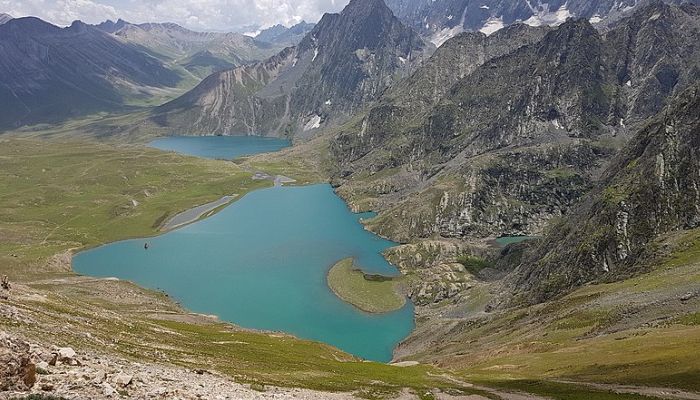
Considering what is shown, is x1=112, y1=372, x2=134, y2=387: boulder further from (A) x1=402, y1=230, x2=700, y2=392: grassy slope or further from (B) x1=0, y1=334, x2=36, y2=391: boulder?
(A) x1=402, y1=230, x2=700, y2=392: grassy slope

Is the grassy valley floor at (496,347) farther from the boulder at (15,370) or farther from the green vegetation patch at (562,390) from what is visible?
the boulder at (15,370)

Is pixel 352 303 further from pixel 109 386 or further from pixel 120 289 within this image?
pixel 109 386

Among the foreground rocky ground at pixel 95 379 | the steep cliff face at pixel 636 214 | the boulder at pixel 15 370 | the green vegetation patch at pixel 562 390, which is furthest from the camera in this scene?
the steep cliff face at pixel 636 214

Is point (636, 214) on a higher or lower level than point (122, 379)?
higher

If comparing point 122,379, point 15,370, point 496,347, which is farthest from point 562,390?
point 15,370

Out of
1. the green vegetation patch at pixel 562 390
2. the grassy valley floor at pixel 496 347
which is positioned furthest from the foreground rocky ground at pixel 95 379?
the green vegetation patch at pixel 562 390

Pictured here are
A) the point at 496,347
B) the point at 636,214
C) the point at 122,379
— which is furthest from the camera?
the point at 636,214

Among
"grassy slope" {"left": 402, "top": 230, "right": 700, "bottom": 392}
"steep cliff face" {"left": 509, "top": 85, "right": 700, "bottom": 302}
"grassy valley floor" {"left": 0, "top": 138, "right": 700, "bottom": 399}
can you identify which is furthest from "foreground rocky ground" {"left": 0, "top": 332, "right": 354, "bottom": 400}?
"steep cliff face" {"left": 509, "top": 85, "right": 700, "bottom": 302}

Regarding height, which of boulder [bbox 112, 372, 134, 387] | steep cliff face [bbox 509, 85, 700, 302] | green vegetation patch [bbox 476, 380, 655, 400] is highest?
steep cliff face [bbox 509, 85, 700, 302]

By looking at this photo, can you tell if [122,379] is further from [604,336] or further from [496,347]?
[496,347]
